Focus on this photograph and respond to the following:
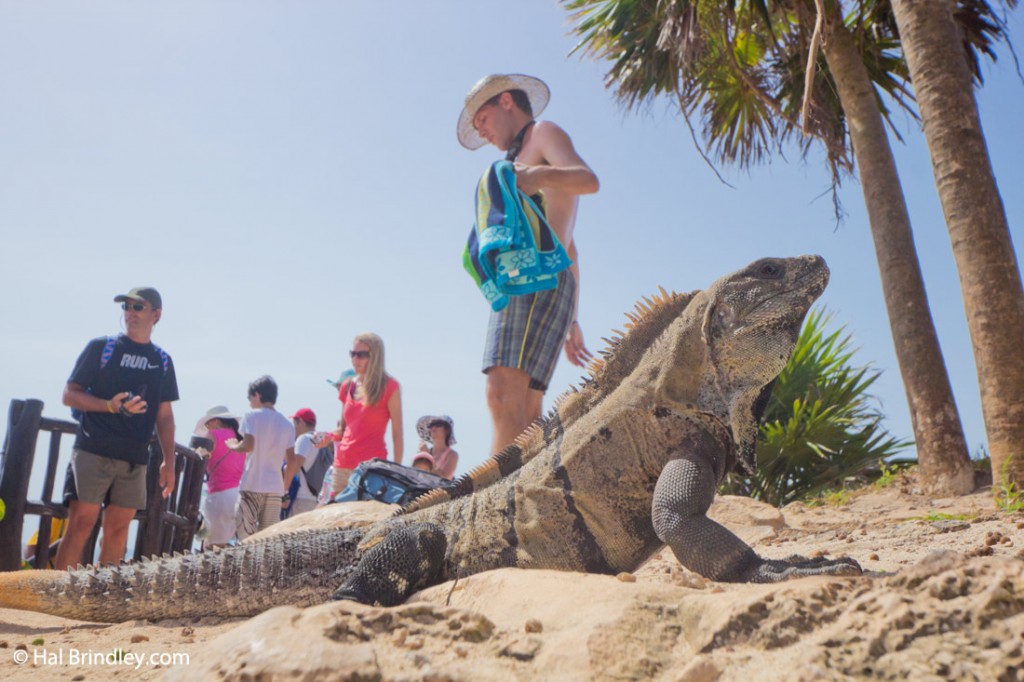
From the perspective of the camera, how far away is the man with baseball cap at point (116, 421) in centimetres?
586

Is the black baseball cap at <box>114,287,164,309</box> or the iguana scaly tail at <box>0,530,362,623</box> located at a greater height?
the black baseball cap at <box>114,287,164,309</box>

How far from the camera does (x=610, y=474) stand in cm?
315

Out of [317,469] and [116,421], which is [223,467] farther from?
[116,421]

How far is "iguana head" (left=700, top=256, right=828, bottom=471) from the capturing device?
3.17 metres

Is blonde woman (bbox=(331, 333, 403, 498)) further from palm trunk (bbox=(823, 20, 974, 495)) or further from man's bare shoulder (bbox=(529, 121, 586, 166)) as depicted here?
palm trunk (bbox=(823, 20, 974, 495))

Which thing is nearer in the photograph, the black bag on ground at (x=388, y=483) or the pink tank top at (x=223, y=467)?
the black bag on ground at (x=388, y=483)

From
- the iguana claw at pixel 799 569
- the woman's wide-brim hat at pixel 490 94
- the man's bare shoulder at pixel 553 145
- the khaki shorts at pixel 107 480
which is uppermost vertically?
the woman's wide-brim hat at pixel 490 94

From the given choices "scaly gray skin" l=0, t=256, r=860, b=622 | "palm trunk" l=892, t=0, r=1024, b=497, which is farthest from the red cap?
"palm trunk" l=892, t=0, r=1024, b=497

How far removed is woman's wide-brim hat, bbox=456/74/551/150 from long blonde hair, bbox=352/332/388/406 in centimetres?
216

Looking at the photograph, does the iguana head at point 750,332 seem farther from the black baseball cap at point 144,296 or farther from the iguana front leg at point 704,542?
the black baseball cap at point 144,296

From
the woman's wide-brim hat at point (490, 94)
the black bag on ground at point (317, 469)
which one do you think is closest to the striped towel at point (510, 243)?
the woman's wide-brim hat at point (490, 94)

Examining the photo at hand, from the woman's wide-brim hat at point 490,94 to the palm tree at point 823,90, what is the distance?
10.9 feet

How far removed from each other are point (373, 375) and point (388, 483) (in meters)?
1.99

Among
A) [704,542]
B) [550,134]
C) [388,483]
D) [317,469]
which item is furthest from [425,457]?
[704,542]
